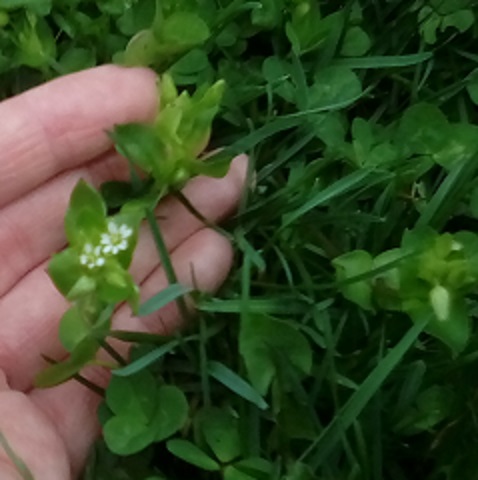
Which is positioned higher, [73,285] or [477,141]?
[73,285]

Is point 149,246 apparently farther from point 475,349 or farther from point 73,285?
point 475,349

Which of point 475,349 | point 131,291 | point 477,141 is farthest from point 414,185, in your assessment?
point 131,291

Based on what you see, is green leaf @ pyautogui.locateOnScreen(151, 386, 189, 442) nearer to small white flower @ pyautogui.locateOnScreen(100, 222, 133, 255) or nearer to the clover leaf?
the clover leaf

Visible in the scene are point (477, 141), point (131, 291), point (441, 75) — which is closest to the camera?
point (131, 291)

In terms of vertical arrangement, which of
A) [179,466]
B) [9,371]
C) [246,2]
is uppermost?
[246,2]

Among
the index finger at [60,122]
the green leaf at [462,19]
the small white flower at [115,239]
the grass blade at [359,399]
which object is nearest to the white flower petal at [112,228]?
the small white flower at [115,239]

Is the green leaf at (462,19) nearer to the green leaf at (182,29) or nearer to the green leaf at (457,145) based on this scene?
the green leaf at (457,145)

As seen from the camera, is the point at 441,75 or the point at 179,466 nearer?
the point at 179,466
